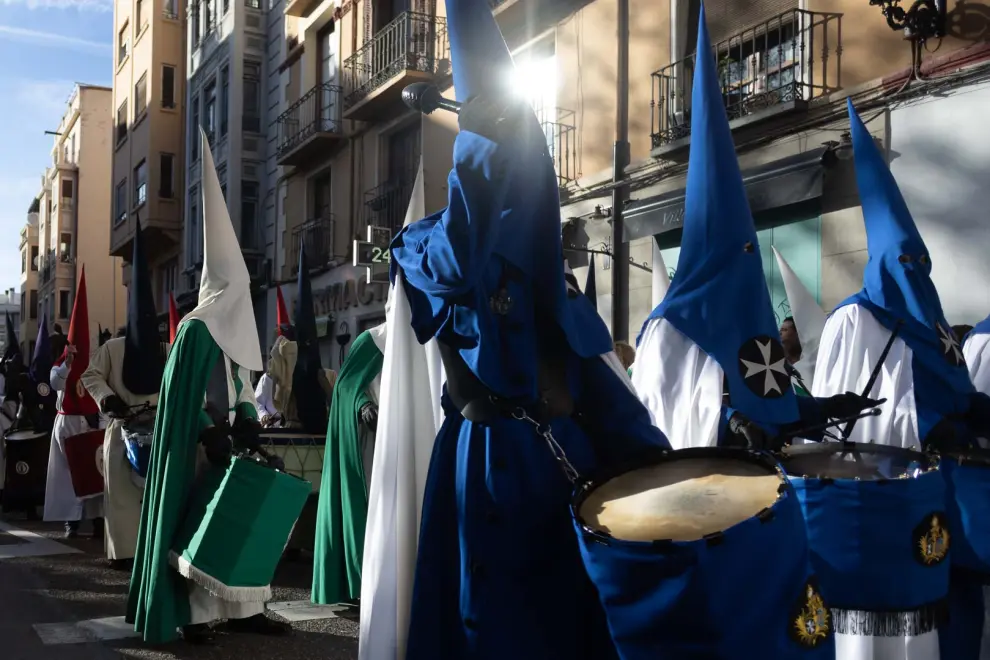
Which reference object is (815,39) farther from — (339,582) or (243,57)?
(243,57)

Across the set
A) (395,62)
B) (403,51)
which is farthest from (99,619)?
(403,51)

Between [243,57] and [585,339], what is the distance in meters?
26.7

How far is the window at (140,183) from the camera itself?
35.0 meters

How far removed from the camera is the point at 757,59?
11.9 m

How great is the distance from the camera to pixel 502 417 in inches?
108

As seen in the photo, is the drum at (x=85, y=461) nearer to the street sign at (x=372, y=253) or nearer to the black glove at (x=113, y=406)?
the black glove at (x=113, y=406)

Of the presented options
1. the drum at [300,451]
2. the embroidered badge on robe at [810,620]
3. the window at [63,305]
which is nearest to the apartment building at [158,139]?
the window at [63,305]

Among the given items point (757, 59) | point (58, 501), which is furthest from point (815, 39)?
point (58, 501)

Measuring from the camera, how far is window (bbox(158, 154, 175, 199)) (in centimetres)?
3456

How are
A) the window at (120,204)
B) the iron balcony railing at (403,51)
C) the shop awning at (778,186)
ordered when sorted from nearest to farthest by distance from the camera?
1. the shop awning at (778,186)
2. the iron balcony railing at (403,51)
3. the window at (120,204)

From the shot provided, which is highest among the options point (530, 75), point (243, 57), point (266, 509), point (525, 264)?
point (243, 57)

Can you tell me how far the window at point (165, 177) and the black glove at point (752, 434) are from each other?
33.2 meters

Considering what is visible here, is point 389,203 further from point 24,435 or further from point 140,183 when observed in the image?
point 140,183

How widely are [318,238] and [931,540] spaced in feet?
67.1
